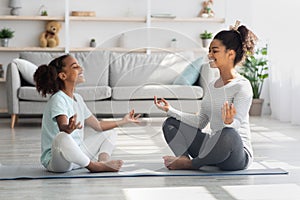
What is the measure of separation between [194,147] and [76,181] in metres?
0.72

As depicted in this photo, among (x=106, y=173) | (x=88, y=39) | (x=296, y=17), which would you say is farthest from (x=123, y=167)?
(x=88, y=39)

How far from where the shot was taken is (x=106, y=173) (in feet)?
11.8

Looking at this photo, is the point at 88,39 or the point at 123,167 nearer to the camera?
the point at 123,167

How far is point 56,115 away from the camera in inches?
139

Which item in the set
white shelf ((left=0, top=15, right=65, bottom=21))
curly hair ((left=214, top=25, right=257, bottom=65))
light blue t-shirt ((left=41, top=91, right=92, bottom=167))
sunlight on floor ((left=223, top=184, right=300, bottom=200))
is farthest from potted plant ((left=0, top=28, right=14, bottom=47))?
sunlight on floor ((left=223, top=184, right=300, bottom=200))

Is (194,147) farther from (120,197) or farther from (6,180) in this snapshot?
(6,180)

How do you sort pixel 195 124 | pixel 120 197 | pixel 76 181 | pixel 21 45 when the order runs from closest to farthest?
pixel 120 197, pixel 76 181, pixel 195 124, pixel 21 45

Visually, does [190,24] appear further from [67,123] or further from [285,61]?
[67,123]

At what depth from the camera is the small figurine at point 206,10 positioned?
A: 8.02 meters

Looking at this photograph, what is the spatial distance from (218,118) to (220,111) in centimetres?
4

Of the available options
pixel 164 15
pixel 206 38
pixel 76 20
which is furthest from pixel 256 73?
pixel 76 20

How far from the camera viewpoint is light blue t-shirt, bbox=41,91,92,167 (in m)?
3.56

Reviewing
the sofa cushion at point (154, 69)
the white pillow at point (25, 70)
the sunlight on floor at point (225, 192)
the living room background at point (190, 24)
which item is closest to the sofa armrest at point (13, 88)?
the white pillow at point (25, 70)

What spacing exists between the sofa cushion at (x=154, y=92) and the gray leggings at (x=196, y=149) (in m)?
0.18
